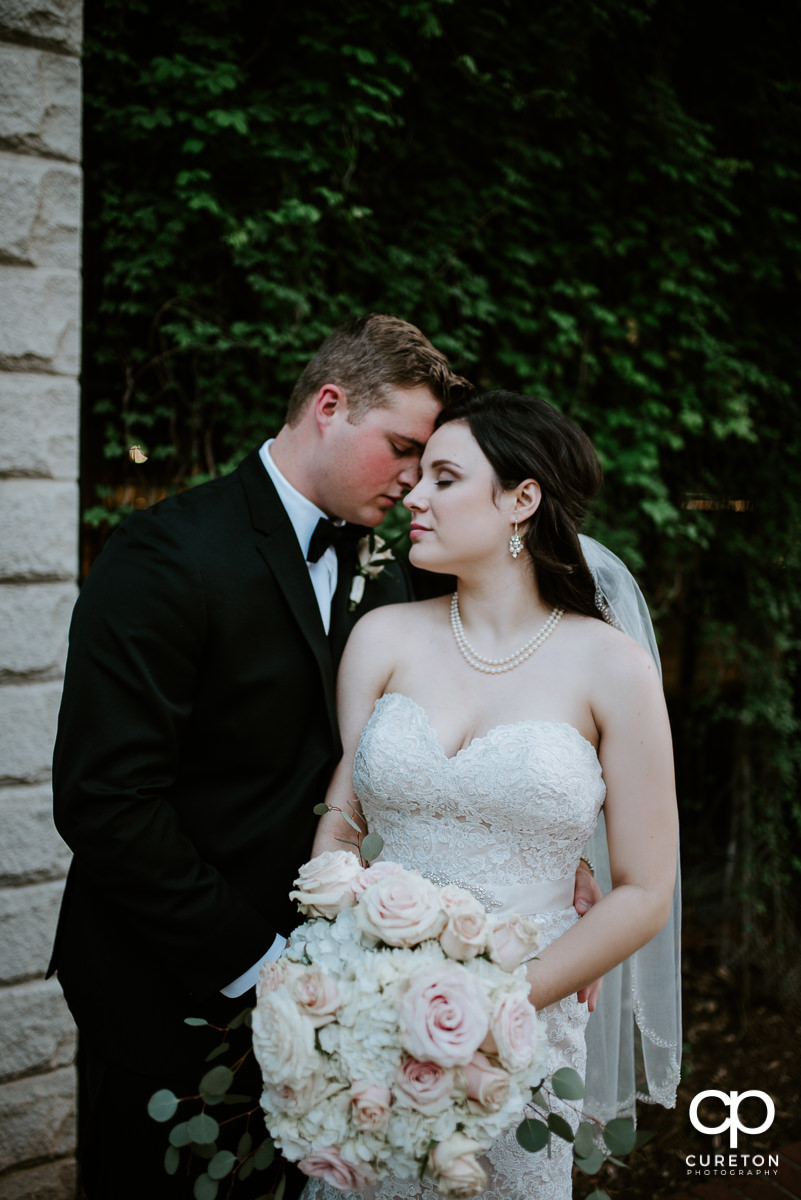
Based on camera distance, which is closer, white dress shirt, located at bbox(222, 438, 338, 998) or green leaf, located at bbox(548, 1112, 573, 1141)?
green leaf, located at bbox(548, 1112, 573, 1141)

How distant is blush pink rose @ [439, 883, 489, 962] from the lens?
138cm

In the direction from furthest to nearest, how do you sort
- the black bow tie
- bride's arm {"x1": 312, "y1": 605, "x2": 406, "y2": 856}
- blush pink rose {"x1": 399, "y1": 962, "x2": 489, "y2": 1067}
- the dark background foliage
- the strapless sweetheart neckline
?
the dark background foliage < the black bow tie < bride's arm {"x1": 312, "y1": 605, "x2": 406, "y2": 856} < the strapless sweetheart neckline < blush pink rose {"x1": 399, "y1": 962, "x2": 489, "y2": 1067}

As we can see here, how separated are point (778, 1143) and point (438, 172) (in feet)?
14.6

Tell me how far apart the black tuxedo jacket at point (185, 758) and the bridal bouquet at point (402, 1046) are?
0.55 m

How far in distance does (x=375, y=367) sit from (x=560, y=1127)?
180cm

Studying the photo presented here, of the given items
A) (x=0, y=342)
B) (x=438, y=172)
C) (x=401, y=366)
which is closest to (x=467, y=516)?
(x=401, y=366)

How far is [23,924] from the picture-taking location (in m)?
2.74

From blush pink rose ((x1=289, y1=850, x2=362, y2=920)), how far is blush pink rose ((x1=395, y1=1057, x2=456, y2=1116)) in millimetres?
287

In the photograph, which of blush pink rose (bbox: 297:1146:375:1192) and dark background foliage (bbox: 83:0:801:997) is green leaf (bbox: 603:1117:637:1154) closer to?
blush pink rose (bbox: 297:1146:375:1192)

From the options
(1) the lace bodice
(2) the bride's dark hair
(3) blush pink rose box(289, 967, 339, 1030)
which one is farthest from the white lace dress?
(3) blush pink rose box(289, 967, 339, 1030)

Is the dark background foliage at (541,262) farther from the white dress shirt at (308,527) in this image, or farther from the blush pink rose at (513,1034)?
the blush pink rose at (513,1034)

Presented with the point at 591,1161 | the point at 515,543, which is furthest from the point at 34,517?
the point at 591,1161

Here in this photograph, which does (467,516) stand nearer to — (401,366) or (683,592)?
(401,366)

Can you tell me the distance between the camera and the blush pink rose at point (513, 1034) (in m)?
1.31
